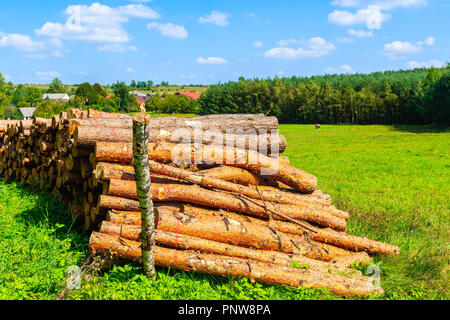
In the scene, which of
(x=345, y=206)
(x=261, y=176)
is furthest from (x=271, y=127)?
(x=345, y=206)

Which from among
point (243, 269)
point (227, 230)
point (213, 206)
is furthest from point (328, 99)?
point (243, 269)

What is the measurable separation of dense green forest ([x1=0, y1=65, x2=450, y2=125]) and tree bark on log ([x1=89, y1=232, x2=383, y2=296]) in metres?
40.0

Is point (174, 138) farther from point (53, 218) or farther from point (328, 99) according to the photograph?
point (328, 99)

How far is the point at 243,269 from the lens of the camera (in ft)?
16.0

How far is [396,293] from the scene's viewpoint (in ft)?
16.3

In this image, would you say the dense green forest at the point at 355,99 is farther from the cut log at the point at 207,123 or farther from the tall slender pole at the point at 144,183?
the tall slender pole at the point at 144,183

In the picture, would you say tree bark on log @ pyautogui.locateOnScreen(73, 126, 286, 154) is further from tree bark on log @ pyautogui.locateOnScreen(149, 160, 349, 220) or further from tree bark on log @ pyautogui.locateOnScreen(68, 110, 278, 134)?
tree bark on log @ pyautogui.locateOnScreen(149, 160, 349, 220)

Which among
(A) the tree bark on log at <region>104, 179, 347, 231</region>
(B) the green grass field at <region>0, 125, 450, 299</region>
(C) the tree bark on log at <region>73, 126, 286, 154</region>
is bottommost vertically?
(B) the green grass field at <region>0, 125, 450, 299</region>

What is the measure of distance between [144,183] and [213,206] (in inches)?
74.0

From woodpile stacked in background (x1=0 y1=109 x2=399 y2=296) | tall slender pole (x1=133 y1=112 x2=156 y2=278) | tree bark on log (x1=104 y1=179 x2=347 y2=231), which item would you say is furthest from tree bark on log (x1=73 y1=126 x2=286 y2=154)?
tall slender pole (x1=133 y1=112 x2=156 y2=278)

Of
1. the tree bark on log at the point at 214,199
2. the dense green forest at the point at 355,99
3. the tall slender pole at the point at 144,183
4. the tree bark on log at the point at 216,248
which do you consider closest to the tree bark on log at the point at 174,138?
the tree bark on log at the point at 214,199

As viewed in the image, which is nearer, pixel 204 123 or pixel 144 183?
pixel 144 183

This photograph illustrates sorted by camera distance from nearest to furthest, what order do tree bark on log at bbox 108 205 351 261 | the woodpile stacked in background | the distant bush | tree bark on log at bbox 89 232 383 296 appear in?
tree bark on log at bbox 89 232 383 296, the woodpile stacked in background, tree bark on log at bbox 108 205 351 261, the distant bush

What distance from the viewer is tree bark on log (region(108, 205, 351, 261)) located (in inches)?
210
